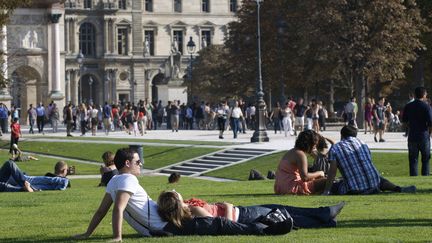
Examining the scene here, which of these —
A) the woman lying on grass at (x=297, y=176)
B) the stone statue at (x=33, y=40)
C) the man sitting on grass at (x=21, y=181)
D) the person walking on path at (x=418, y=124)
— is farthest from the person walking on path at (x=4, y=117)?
the woman lying on grass at (x=297, y=176)

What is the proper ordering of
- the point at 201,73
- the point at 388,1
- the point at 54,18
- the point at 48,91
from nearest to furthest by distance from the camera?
the point at 388,1 → the point at 54,18 → the point at 48,91 → the point at 201,73

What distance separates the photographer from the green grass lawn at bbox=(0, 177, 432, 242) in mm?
15312

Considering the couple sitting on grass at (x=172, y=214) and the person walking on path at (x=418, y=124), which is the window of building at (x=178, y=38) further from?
the couple sitting on grass at (x=172, y=214)

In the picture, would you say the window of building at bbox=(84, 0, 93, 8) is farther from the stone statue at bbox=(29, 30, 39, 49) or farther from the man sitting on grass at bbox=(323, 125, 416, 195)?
the man sitting on grass at bbox=(323, 125, 416, 195)

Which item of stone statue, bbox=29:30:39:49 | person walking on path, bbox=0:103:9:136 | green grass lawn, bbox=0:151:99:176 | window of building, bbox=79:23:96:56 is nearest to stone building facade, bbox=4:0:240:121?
window of building, bbox=79:23:96:56

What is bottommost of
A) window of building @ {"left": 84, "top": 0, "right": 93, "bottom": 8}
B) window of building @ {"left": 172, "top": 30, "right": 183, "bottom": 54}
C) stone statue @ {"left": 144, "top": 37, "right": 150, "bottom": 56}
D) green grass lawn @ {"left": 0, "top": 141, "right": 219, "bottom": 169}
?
green grass lawn @ {"left": 0, "top": 141, "right": 219, "bottom": 169}

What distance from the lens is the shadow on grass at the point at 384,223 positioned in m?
16.4

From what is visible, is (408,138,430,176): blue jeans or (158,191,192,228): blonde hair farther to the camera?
(408,138,430,176): blue jeans

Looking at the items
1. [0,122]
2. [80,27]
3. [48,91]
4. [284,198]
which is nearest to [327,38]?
[0,122]

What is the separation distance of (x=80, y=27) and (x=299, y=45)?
70.8m

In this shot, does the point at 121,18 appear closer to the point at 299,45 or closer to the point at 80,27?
the point at 80,27

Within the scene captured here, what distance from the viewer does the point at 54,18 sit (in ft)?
259

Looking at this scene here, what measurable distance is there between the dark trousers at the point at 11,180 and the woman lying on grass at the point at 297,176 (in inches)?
259

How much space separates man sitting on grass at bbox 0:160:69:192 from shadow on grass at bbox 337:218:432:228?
408 inches
